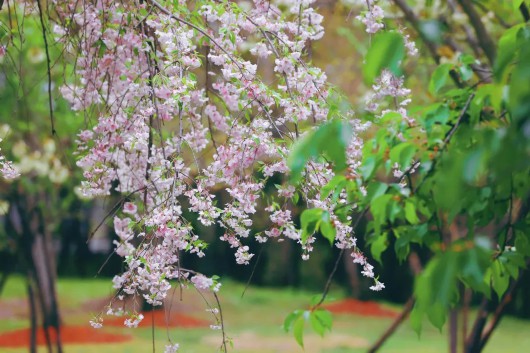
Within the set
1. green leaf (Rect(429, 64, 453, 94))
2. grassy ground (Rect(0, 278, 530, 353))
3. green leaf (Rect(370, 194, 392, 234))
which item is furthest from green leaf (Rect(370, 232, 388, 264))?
grassy ground (Rect(0, 278, 530, 353))

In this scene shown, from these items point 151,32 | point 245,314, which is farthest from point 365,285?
point 151,32

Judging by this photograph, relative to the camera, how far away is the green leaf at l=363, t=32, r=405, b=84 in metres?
1.95

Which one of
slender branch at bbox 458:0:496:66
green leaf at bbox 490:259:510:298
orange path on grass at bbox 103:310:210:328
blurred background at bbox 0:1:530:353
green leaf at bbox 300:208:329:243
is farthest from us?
orange path on grass at bbox 103:310:210:328

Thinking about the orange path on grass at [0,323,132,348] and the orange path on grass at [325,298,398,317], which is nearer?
the orange path on grass at [0,323,132,348]

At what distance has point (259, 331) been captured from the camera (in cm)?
1468

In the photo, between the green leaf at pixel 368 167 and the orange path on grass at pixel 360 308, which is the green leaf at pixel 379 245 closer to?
the green leaf at pixel 368 167

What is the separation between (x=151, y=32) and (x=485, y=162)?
11.5 feet

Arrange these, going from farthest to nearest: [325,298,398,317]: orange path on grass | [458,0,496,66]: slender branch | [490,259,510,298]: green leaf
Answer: [325,298,398,317]: orange path on grass
[458,0,496,66]: slender branch
[490,259,510,298]: green leaf

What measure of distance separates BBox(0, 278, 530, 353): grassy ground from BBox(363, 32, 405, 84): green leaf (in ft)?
28.2

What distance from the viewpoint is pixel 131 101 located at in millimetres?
4613

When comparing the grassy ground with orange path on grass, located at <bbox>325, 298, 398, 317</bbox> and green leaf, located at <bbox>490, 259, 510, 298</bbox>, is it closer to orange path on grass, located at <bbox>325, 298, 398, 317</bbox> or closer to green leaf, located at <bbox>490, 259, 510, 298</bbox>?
orange path on grass, located at <bbox>325, 298, 398, 317</bbox>

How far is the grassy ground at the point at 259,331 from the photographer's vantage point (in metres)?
12.9

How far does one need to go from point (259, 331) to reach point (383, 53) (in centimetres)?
1308

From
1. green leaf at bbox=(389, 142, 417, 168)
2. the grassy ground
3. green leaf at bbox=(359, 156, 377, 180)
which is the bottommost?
the grassy ground
